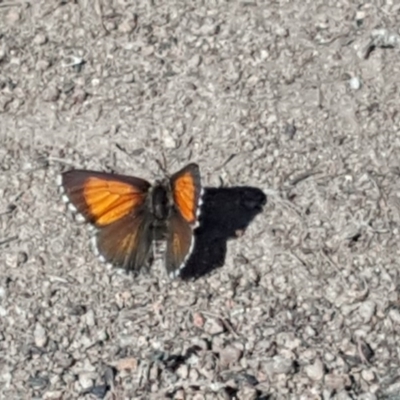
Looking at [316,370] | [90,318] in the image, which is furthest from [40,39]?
[316,370]

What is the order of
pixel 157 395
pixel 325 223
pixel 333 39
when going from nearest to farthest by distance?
pixel 157 395, pixel 325 223, pixel 333 39

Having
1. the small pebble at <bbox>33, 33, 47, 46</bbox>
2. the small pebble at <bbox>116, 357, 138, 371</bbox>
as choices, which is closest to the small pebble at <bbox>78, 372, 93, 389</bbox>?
the small pebble at <bbox>116, 357, 138, 371</bbox>

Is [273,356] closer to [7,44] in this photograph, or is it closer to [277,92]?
[277,92]

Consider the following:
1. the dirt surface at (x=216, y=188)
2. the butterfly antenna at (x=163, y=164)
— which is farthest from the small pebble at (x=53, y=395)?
the butterfly antenna at (x=163, y=164)

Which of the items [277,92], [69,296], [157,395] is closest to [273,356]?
[157,395]

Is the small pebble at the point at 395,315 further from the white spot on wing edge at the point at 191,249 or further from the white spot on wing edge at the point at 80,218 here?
the white spot on wing edge at the point at 80,218

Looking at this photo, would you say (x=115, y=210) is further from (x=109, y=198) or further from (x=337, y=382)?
(x=337, y=382)

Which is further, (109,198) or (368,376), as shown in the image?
A: (109,198)
